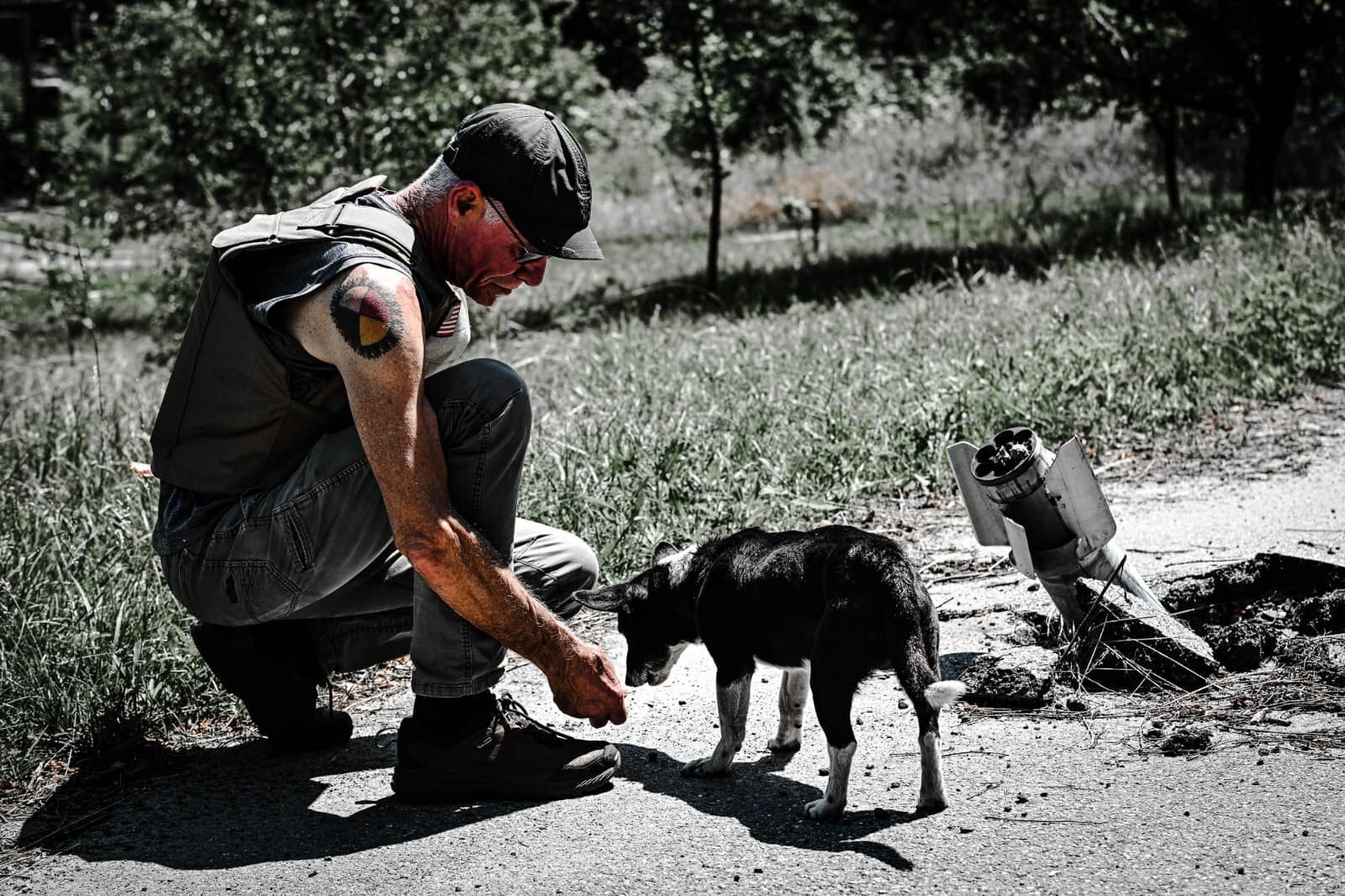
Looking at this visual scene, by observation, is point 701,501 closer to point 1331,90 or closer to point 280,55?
point 280,55

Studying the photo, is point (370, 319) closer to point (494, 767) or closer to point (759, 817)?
point (494, 767)

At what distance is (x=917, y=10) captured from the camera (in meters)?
12.1

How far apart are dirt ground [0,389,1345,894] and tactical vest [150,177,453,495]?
2.78 ft

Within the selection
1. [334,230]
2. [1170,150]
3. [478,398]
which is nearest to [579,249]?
[478,398]

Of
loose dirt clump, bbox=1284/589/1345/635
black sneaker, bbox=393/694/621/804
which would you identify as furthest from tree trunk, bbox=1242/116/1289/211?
black sneaker, bbox=393/694/621/804

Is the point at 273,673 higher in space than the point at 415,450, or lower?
lower

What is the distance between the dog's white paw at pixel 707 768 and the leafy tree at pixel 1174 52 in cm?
975

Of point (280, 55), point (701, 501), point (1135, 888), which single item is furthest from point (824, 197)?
point (1135, 888)

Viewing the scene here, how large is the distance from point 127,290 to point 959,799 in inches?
556

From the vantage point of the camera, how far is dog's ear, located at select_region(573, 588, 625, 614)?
348cm

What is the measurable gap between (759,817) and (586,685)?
0.50 meters

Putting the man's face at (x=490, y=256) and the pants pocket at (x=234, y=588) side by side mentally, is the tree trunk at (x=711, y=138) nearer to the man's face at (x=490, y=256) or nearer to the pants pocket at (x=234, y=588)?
the man's face at (x=490, y=256)

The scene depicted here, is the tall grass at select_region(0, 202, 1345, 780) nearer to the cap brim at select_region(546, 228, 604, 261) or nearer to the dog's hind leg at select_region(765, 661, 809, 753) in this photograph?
the dog's hind leg at select_region(765, 661, 809, 753)

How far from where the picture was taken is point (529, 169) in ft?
10.2
